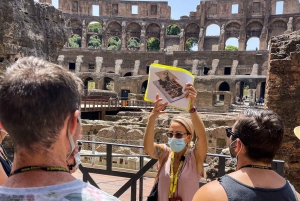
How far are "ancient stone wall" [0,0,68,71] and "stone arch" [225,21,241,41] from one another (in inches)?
1654

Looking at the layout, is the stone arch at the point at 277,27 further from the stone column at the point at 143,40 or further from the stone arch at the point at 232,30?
the stone column at the point at 143,40

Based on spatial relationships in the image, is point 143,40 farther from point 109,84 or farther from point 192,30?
point 109,84

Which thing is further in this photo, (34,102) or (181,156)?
(181,156)

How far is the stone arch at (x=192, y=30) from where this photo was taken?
47.2 m

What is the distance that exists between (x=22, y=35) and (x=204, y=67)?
33.8 m

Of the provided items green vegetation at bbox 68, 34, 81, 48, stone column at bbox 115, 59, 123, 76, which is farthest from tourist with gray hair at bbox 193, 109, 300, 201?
green vegetation at bbox 68, 34, 81, 48

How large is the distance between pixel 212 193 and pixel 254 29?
1877 inches

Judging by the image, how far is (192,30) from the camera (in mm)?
47594

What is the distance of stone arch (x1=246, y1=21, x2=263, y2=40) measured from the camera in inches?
1743

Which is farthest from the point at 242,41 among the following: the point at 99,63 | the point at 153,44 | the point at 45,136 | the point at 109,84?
the point at 45,136

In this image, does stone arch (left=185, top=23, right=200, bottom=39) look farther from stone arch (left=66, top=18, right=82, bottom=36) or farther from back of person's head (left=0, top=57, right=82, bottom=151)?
back of person's head (left=0, top=57, right=82, bottom=151)

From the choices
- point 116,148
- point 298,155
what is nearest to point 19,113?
point 298,155

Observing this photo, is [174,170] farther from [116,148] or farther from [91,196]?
[116,148]

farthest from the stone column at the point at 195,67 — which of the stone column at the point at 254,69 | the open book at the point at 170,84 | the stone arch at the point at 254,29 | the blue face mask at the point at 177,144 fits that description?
the blue face mask at the point at 177,144
